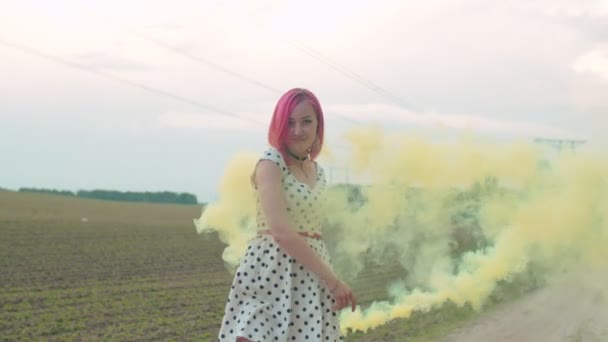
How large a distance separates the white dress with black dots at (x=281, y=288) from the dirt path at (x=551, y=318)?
32.4ft

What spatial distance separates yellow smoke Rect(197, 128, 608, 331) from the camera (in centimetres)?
1562

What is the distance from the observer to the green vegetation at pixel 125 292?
609 inches

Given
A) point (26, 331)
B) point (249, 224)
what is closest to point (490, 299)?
point (249, 224)

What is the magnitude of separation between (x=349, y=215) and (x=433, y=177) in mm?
1946

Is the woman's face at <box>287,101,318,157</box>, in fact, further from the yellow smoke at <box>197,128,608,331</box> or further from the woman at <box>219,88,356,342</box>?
the yellow smoke at <box>197,128,608,331</box>

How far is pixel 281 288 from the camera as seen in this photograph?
3.84 metres

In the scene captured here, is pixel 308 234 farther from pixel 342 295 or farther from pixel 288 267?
pixel 342 295

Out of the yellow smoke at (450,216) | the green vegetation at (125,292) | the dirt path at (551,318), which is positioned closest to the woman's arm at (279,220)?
the dirt path at (551,318)

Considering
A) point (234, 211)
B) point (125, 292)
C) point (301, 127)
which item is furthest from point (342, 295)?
point (125, 292)

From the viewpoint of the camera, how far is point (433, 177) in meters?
17.7

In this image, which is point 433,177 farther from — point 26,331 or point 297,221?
point 297,221

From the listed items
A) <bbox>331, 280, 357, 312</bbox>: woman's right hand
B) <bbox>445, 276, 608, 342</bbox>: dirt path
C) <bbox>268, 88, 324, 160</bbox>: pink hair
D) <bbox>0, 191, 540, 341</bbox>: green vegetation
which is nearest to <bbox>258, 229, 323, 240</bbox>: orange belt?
<bbox>331, 280, 357, 312</bbox>: woman's right hand

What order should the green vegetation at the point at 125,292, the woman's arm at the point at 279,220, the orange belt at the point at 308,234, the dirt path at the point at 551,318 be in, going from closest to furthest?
the woman's arm at the point at 279,220, the orange belt at the point at 308,234, the dirt path at the point at 551,318, the green vegetation at the point at 125,292

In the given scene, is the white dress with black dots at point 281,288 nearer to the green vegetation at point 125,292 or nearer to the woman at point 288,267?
→ the woman at point 288,267
